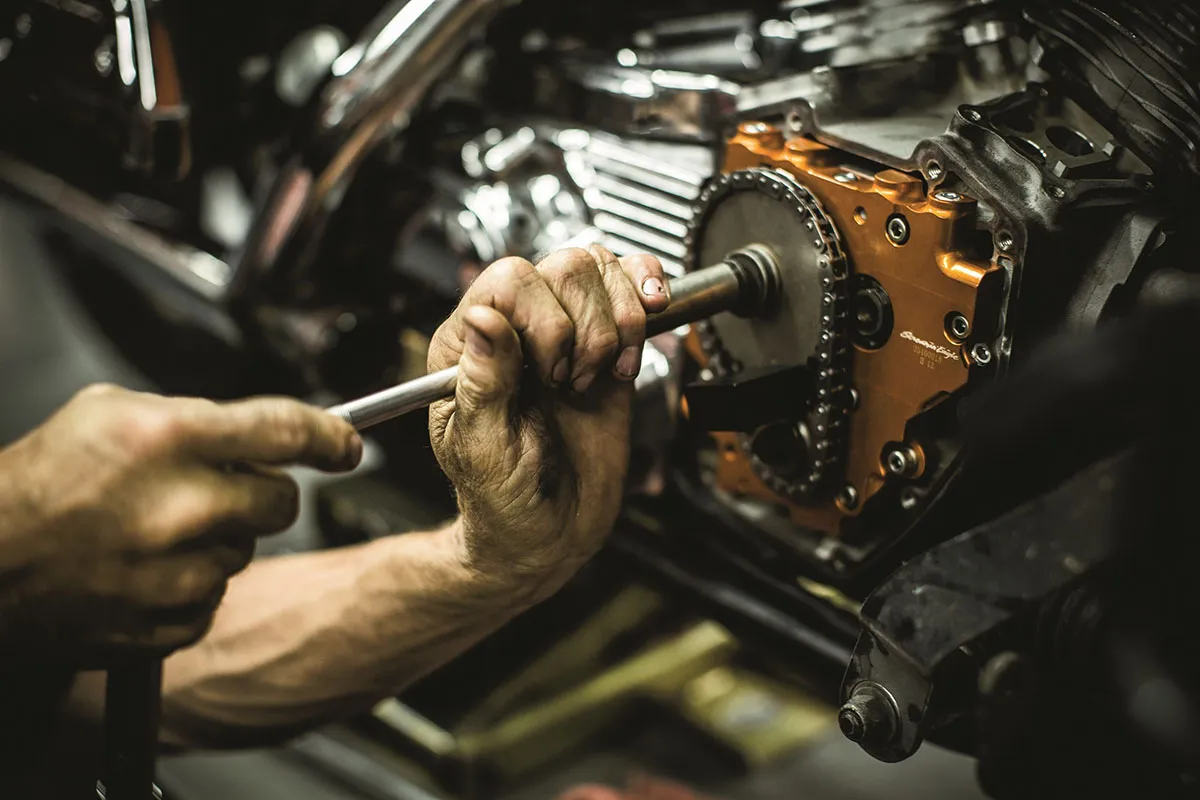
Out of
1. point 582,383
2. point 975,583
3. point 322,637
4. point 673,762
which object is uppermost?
point 582,383

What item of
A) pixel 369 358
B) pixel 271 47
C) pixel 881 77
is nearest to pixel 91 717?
pixel 369 358

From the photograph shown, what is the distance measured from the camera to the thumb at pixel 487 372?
687 mm

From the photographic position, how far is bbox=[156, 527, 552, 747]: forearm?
936mm

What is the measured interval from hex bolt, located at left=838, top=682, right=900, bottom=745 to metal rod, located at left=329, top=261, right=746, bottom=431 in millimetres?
286

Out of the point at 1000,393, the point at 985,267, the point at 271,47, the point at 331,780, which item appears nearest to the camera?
the point at 1000,393

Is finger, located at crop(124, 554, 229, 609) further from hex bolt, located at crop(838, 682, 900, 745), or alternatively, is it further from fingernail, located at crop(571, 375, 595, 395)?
hex bolt, located at crop(838, 682, 900, 745)

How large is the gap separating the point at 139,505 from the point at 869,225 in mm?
531

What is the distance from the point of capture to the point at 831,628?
3.35 feet

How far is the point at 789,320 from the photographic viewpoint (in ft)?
2.88

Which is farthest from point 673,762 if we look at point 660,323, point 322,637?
point 660,323

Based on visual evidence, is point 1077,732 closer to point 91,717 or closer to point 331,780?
point 91,717

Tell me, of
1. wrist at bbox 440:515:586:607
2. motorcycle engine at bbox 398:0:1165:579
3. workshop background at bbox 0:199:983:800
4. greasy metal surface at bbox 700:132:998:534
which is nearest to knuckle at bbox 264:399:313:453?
wrist at bbox 440:515:586:607

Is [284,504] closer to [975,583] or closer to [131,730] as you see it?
[131,730]

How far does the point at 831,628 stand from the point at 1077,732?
10.9 inches
